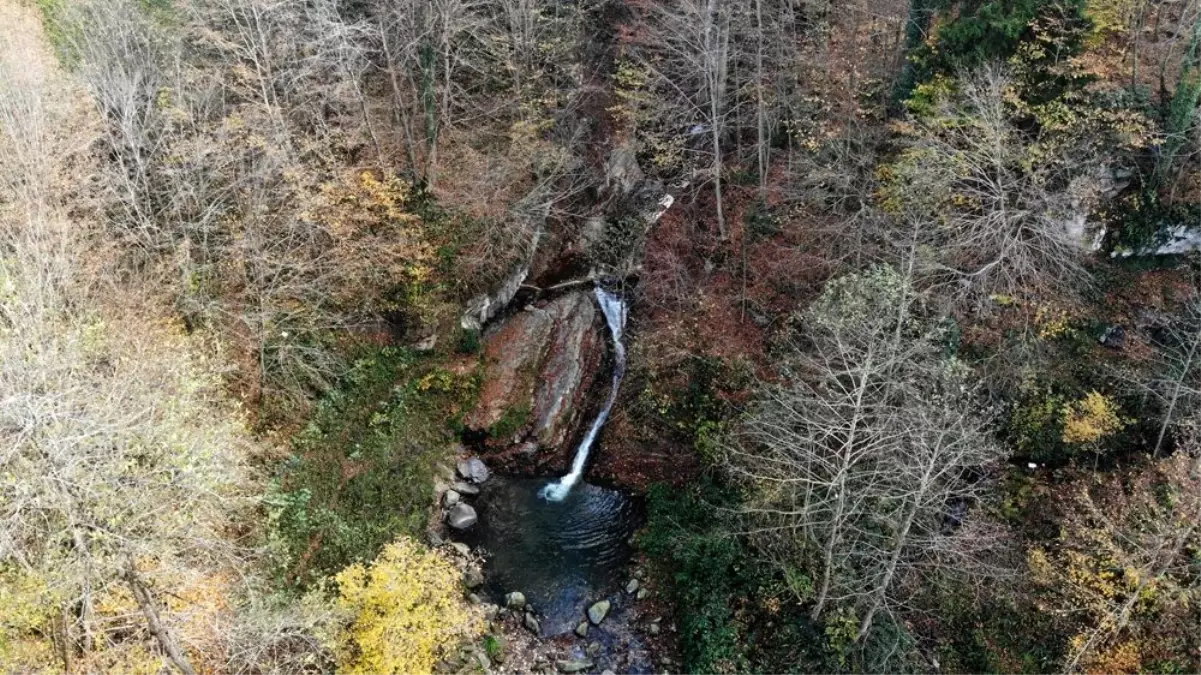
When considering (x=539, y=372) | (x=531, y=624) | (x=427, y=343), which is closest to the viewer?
(x=531, y=624)

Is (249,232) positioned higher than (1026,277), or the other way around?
(249,232)

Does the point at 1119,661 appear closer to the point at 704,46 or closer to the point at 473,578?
the point at 473,578

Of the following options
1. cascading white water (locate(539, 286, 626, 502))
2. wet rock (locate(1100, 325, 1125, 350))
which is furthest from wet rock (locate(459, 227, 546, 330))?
wet rock (locate(1100, 325, 1125, 350))

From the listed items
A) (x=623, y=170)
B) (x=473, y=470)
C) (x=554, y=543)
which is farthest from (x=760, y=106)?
(x=554, y=543)

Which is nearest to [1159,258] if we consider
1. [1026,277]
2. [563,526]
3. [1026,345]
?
[1026,277]

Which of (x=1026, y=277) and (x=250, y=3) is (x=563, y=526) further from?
(x=250, y=3)

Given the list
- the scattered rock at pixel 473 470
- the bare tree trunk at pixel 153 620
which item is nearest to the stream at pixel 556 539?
the scattered rock at pixel 473 470

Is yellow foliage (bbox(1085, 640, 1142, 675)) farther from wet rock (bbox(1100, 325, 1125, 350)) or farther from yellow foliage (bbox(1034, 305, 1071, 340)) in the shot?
wet rock (bbox(1100, 325, 1125, 350))
